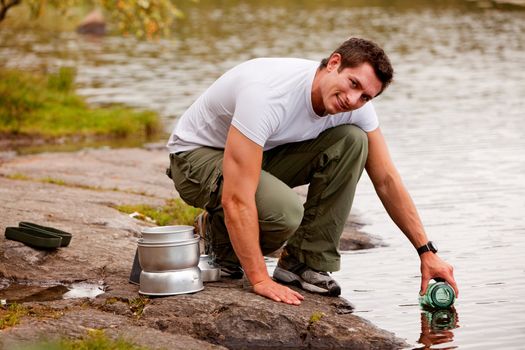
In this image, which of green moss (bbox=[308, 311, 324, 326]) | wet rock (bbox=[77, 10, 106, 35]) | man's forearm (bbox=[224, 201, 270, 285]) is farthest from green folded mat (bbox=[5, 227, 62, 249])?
wet rock (bbox=[77, 10, 106, 35])

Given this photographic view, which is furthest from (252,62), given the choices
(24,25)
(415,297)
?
(24,25)

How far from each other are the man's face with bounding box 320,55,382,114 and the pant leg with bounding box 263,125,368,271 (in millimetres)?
380

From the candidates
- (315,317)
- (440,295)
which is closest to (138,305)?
(315,317)

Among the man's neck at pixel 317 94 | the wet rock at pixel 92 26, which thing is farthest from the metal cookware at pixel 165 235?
the wet rock at pixel 92 26

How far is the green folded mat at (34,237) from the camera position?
6493 mm

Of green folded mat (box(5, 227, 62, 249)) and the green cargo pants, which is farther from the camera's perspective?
green folded mat (box(5, 227, 62, 249))

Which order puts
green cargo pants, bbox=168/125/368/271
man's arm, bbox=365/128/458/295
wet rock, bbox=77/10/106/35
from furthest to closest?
1. wet rock, bbox=77/10/106/35
2. man's arm, bbox=365/128/458/295
3. green cargo pants, bbox=168/125/368/271

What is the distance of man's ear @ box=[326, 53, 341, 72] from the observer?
554 cm

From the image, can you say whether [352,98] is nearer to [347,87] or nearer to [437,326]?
[347,87]

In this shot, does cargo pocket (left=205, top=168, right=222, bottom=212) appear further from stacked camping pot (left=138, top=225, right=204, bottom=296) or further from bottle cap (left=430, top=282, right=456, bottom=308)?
bottle cap (left=430, top=282, right=456, bottom=308)

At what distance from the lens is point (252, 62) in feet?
19.1

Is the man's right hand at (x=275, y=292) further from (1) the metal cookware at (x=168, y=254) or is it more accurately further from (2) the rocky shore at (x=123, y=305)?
(1) the metal cookware at (x=168, y=254)

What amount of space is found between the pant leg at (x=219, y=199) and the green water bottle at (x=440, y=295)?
2.84ft

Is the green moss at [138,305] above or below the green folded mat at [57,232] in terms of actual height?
below
